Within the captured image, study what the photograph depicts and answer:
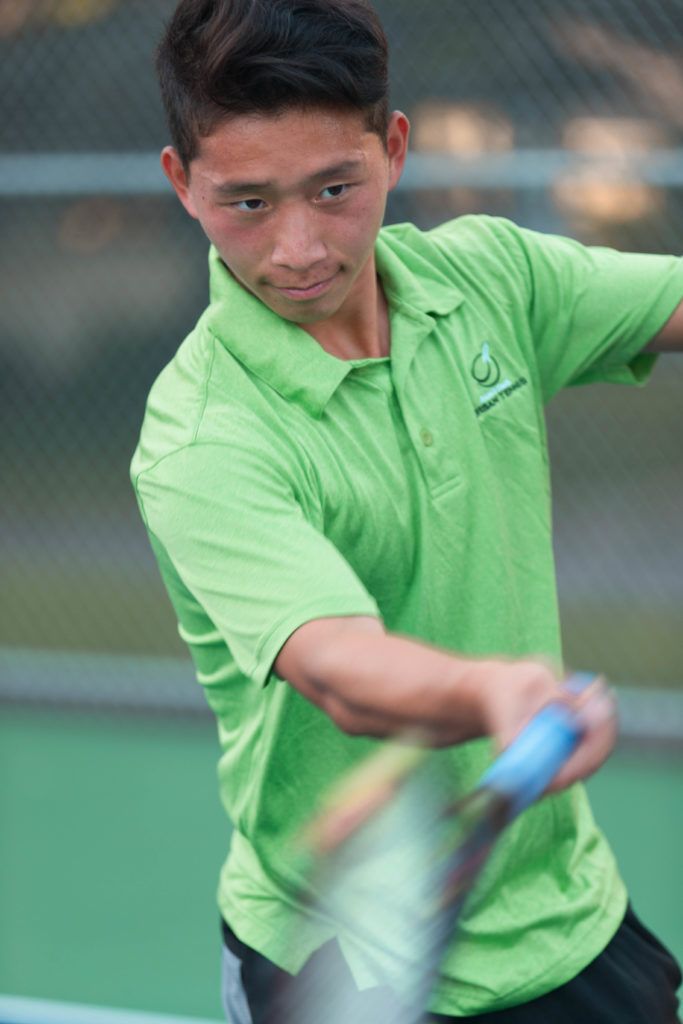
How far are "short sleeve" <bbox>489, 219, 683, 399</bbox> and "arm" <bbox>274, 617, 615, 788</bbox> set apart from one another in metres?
0.71

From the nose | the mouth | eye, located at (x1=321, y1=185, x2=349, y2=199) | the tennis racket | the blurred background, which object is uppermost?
eye, located at (x1=321, y1=185, x2=349, y2=199)

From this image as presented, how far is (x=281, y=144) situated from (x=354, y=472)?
1.24 ft

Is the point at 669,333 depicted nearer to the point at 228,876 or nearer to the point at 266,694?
the point at 266,694

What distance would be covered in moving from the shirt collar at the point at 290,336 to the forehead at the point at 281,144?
21 centimetres

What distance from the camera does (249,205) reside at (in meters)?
1.74

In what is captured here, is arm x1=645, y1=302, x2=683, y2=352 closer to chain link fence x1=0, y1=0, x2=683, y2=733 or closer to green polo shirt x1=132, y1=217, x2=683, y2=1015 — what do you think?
green polo shirt x1=132, y1=217, x2=683, y2=1015

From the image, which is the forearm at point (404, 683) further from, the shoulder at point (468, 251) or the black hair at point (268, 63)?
the shoulder at point (468, 251)

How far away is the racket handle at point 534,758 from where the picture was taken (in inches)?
48.2

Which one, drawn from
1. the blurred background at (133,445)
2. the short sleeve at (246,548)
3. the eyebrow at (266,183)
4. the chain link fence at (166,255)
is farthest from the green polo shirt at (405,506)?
the chain link fence at (166,255)

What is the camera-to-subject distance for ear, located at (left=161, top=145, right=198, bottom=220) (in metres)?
1.91

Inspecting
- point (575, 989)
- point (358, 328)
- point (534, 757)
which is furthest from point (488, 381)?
point (534, 757)

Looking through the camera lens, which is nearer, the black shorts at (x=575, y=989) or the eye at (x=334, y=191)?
the eye at (x=334, y=191)

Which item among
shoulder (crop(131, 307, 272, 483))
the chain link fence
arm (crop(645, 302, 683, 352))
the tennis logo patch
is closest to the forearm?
shoulder (crop(131, 307, 272, 483))

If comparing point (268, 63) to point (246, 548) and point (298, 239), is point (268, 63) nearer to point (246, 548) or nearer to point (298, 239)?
point (298, 239)
